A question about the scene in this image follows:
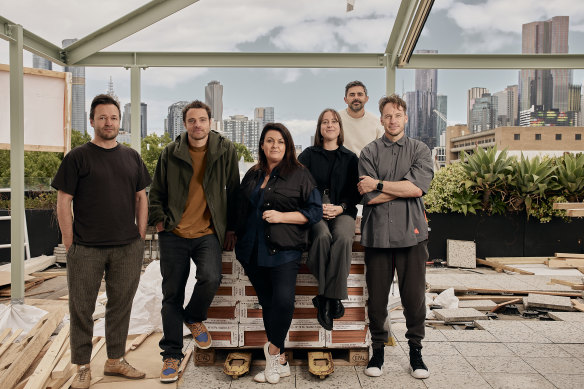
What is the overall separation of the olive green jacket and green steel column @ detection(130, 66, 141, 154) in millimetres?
3835

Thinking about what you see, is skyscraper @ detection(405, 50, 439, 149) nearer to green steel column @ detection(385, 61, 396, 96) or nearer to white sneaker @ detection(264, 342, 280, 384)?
green steel column @ detection(385, 61, 396, 96)

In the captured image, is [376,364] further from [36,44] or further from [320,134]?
[36,44]

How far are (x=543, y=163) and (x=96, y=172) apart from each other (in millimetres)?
8793

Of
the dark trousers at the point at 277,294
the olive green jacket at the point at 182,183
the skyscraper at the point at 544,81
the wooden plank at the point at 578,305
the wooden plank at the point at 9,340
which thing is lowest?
the wooden plank at the point at 578,305

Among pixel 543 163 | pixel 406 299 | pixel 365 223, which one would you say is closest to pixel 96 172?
pixel 365 223

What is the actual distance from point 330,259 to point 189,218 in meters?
1.10

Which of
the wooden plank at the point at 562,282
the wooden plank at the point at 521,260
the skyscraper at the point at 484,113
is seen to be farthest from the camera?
the skyscraper at the point at 484,113

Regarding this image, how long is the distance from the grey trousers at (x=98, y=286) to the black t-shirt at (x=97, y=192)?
100 mm

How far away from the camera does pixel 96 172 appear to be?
10.7 feet

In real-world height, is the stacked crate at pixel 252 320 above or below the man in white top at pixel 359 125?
below

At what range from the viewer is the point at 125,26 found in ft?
19.3

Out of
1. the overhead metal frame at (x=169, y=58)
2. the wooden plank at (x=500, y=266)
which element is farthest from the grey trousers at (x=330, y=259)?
the wooden plank at (x=500, y=266)

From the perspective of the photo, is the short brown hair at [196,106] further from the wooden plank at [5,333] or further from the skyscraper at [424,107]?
the skyscraper at [424,107]

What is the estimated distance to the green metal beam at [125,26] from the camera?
5.68 meters
